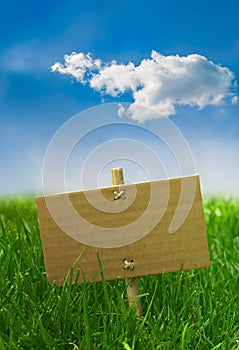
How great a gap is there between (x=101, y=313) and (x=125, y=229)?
0.20 m

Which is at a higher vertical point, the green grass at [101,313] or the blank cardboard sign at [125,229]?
the blank cardboard sign at [125,229]

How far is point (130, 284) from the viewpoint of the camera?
60.3 inches

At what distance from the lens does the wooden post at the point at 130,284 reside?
151 cm

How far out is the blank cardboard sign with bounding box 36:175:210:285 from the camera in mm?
1449

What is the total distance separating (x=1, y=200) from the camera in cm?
341

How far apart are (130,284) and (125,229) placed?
0.49 ft

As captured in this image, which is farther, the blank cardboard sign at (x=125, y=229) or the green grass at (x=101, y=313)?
the blank cardboard sign at (x=125, y=229)

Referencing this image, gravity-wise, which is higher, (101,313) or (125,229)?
(125,229)

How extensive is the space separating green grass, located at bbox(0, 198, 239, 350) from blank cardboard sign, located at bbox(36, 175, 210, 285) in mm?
65

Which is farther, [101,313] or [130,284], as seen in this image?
[130,284]

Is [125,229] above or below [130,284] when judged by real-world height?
above

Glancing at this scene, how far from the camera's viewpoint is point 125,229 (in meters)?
1.48

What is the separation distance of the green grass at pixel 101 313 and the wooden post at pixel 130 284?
0.09ft

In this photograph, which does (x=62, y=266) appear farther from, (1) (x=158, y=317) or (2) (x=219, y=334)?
(2) (x=219, y=334)
